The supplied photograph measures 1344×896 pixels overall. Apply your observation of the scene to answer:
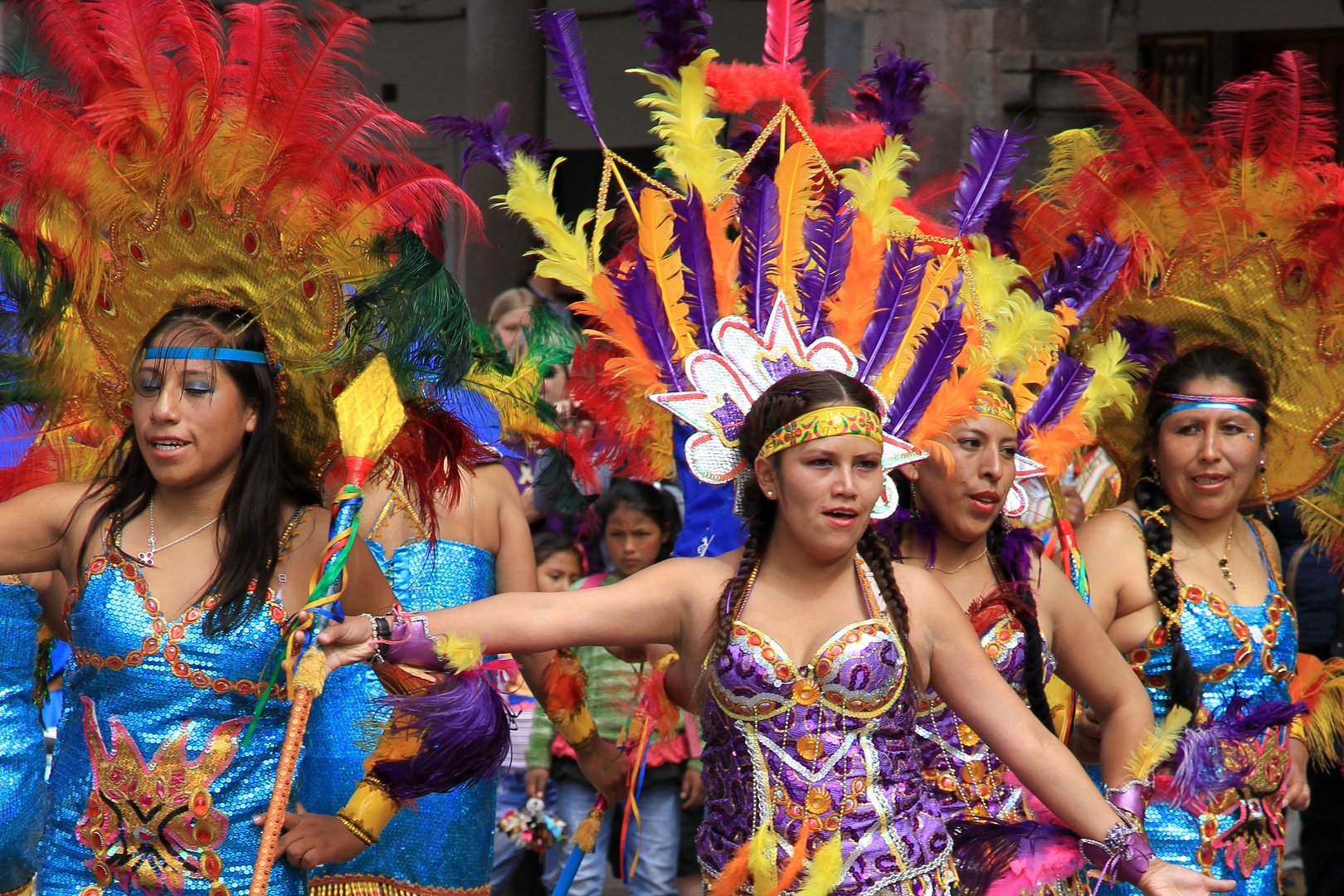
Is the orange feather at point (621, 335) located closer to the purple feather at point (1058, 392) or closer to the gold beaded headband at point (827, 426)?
the gold beaded headband at point (827, 426)

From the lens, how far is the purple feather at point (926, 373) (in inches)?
142

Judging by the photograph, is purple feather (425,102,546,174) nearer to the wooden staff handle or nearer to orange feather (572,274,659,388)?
orange feather (572,274,659,388)

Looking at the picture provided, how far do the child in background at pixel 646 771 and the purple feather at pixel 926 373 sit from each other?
2.15m

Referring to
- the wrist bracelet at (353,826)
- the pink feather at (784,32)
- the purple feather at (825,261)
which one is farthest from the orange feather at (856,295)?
the wrist bracelet at (353,826)

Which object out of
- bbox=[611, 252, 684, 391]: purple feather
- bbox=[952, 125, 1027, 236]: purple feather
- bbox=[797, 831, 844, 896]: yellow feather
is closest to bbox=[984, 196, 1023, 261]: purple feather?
bbox=[952, 125, 1027, 236]: purple feather

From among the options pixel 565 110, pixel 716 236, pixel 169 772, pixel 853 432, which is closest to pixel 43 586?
pixel 169 772

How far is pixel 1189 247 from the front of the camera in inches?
187

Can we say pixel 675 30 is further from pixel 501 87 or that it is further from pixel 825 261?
pixel 501 87

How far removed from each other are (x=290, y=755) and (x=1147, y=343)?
2.89m

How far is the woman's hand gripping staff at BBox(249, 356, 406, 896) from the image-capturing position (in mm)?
2814

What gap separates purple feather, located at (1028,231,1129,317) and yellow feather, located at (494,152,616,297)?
1.35 meters

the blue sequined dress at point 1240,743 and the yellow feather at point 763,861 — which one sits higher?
the yellow feather at point 763,861

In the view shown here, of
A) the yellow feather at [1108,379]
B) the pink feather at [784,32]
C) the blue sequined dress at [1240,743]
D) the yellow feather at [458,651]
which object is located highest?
→ the pink feather at [784,32]

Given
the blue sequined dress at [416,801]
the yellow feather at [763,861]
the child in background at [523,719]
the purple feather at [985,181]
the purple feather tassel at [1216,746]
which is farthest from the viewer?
the child in background at [523,719]
